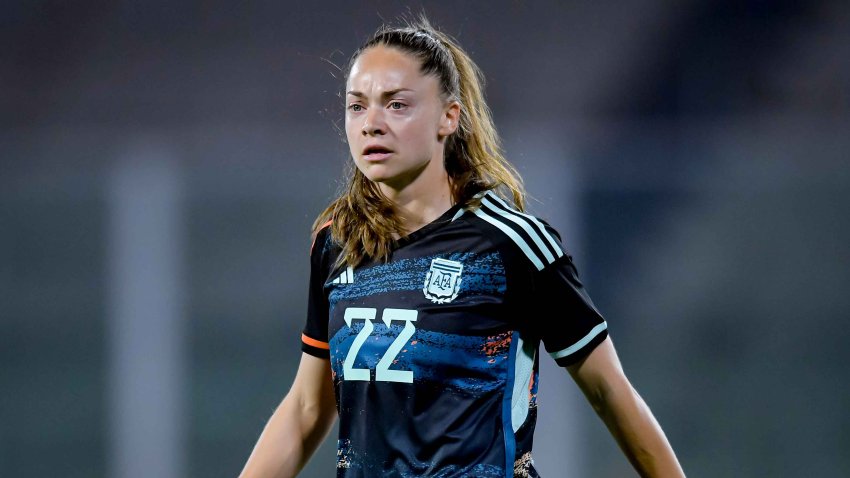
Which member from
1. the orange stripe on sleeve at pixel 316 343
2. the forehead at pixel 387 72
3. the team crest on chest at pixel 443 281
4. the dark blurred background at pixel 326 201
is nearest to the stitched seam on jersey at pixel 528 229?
the team crest on chest at pixel 443 281

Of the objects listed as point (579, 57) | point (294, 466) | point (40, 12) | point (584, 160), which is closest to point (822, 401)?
point (584, 160)

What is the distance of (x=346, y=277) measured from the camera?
1.64 m

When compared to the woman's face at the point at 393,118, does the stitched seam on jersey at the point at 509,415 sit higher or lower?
lower

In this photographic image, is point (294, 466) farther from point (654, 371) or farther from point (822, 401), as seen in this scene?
point (822, 401)

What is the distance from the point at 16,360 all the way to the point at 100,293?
43 centimetres

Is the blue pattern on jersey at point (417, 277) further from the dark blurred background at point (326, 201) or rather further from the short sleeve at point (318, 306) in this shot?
the dark blurred background at point (326, 201)

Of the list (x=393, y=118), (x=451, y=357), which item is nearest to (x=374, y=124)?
(x=393, y=118)

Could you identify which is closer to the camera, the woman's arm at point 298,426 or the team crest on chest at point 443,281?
the team crest on chest at point 443,281

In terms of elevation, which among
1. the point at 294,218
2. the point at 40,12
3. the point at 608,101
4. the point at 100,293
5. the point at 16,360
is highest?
the point at 40,12

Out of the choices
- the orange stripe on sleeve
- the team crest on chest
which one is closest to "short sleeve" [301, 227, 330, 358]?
A: the orange stripe on sleeve

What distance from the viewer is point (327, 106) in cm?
387

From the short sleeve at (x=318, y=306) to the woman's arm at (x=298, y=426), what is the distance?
0.02 meters

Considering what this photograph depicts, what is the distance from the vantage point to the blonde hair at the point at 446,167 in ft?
5.35

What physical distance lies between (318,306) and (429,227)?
0.25m
